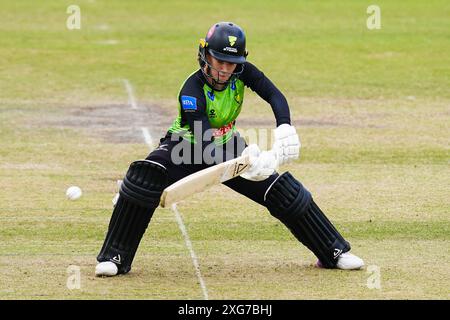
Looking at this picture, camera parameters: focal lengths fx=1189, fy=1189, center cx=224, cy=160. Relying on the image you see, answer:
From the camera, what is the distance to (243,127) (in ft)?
55.5

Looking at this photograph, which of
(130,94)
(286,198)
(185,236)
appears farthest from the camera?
(130,94)

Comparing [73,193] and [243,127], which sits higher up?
[73,193]

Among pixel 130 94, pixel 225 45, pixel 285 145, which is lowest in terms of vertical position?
pixel 130 94

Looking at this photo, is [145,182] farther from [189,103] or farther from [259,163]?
[259,163]

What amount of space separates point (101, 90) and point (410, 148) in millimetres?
6150

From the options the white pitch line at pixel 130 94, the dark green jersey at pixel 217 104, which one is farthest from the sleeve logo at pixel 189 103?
the white pitch line at pixel 130 94

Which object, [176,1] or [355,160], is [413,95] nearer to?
[355,160]

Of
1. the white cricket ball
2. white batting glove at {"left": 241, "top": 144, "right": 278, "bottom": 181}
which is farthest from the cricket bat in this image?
the white cricket ball

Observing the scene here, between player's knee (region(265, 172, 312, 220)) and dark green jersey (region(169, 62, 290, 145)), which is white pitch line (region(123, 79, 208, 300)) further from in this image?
dark green jersey (region(169, 62, 290, 145))

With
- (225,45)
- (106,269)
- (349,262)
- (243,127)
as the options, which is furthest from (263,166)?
(243,127)

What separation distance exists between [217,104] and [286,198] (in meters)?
0.91

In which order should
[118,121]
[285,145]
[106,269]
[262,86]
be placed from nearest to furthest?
[285,145] < [106,269] < [262,86] < [118,121]

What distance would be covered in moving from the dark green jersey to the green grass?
3.77 ft

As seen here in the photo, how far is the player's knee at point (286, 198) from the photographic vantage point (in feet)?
30.3
